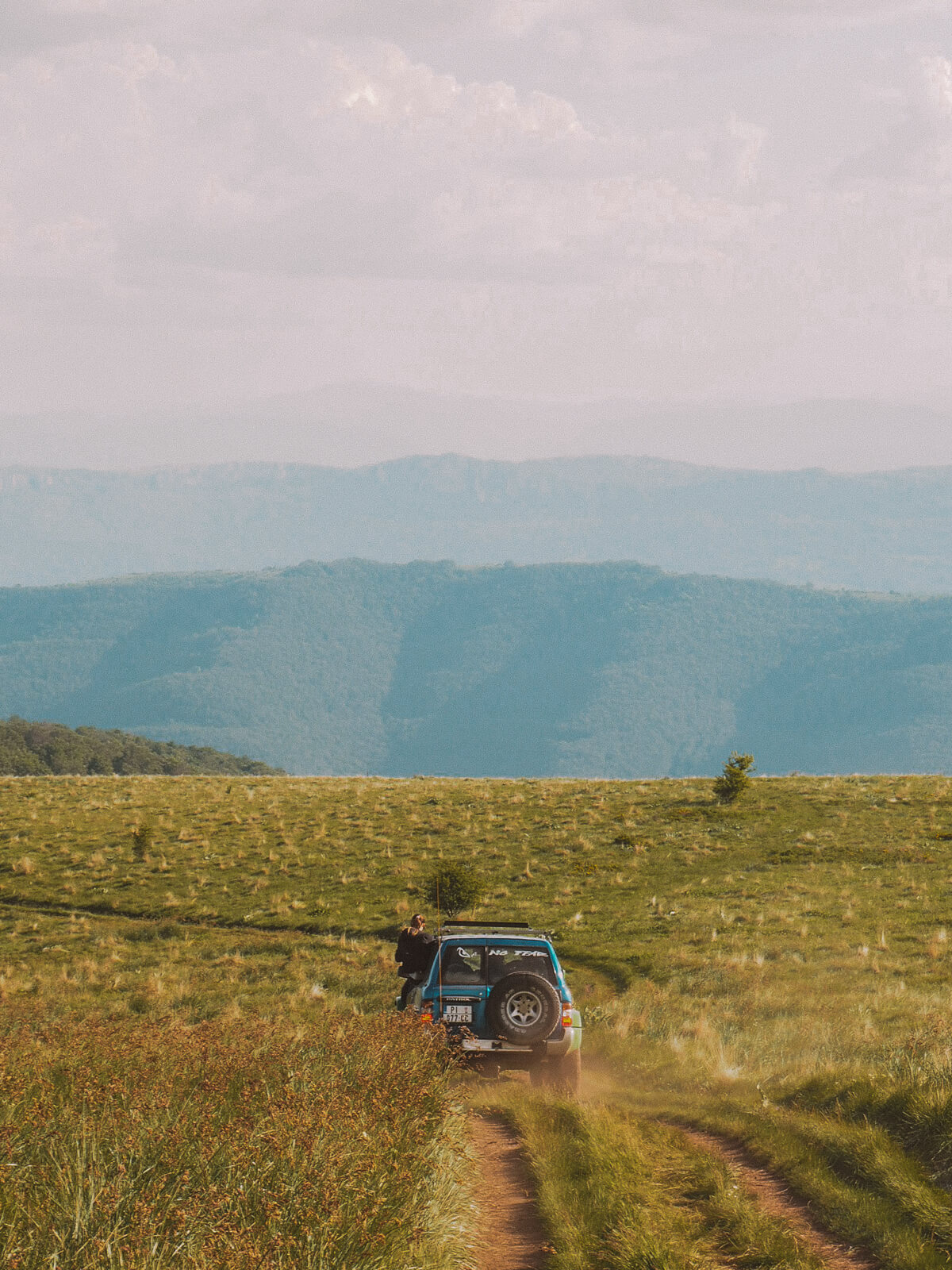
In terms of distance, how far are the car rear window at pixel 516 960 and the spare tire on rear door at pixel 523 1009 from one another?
1.27 m

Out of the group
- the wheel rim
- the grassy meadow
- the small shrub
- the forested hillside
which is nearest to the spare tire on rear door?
the wheel rim

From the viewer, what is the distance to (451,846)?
3891cm

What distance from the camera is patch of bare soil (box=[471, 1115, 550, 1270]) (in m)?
9.32

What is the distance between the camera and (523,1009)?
16125 mm

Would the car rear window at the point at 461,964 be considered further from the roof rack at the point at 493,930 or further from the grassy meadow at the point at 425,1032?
the grassy meadow at the point at 425,1032

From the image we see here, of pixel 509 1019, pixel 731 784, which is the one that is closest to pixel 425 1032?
pixel 509 1019

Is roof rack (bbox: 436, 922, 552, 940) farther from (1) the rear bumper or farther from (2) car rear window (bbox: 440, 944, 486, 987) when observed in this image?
(1) the rear bumper

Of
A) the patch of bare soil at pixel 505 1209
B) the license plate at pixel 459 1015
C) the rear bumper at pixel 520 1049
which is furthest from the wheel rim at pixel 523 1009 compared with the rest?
the patch of bare soil at pixel 505 1209

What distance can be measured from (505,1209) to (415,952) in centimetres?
860

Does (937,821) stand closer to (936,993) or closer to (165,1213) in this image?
(936,993)

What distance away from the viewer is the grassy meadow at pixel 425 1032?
852cm

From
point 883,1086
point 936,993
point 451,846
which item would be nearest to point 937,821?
point 451,846

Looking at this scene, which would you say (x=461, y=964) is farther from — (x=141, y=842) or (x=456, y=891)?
(x=141, y=842)

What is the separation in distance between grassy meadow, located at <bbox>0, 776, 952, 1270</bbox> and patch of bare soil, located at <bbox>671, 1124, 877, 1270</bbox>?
0.49 feet
